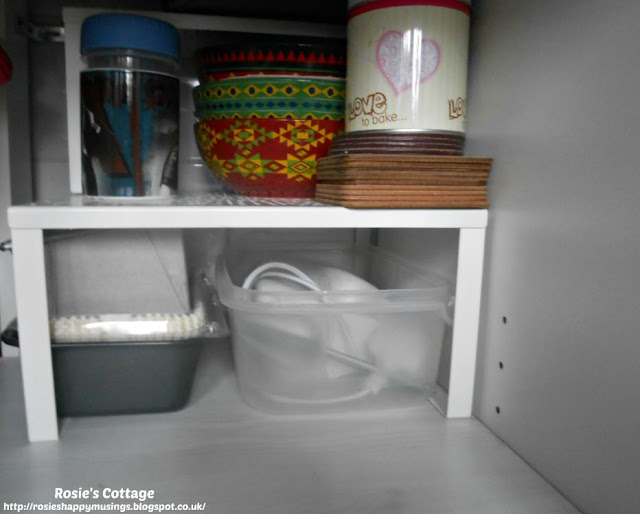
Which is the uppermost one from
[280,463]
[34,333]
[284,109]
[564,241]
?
[284,109]

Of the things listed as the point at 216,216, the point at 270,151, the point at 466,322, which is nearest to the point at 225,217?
the point at 216,216

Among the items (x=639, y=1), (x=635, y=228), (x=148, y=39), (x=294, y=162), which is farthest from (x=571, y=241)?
(x=148, y=39)

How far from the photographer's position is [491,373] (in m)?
0.59

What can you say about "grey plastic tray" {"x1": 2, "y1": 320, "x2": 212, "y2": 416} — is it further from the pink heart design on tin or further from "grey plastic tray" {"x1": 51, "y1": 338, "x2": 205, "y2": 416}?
the pink heart design on tin

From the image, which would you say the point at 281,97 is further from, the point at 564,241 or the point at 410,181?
the point at 564,241

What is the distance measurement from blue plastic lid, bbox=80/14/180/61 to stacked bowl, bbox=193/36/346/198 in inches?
3.9

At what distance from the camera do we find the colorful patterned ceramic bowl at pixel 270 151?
2.15 feet

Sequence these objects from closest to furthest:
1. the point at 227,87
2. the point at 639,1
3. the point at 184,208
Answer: the point at 639,1 < the point at 184,208 < the point at 227,87

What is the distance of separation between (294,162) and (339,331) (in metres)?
0.20

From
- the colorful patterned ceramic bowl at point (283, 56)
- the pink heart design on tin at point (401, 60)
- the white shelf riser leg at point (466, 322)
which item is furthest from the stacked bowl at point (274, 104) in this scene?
the white shelf riser leg at point (466, 322)

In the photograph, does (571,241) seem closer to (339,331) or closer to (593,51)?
(593,51)

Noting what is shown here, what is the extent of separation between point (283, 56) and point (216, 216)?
0.71ft

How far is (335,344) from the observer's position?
609 millimetres

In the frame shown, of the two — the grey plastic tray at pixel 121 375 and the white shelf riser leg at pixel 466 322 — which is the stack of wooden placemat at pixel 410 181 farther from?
the grey plastic tray at pixel 121 375
